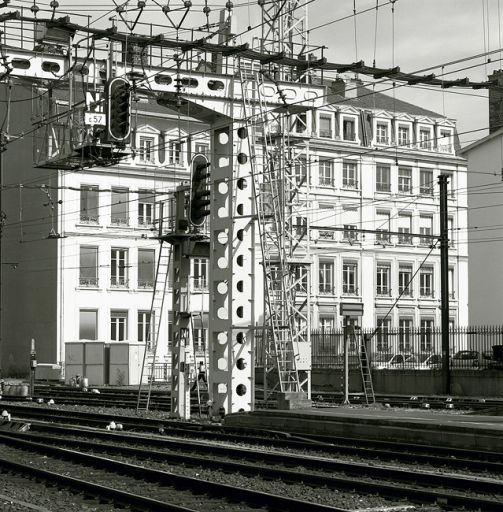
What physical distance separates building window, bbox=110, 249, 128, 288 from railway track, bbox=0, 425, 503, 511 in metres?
46.6

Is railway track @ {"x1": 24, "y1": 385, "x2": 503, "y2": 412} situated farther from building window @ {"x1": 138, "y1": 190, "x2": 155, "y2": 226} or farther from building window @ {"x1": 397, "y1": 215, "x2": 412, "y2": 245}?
building window @ {"x1": 397, "y1": 215, "x2": 412, "y2": 245}

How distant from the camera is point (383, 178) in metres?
81.6

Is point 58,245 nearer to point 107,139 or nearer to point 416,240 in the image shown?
point 416,240

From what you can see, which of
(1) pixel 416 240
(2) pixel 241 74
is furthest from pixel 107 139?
(1) pixel 416 240

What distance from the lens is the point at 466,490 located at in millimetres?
14953

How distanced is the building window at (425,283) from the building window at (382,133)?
31.7 ft

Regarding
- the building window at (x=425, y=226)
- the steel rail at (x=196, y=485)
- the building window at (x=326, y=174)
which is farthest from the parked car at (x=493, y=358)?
the building window at (x=425, y=226)

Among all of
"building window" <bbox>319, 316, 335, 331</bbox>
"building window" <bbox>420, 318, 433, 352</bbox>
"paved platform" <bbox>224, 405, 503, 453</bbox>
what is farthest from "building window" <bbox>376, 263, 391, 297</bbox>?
"paved platform" <bbox>224, 405, 503, 453</bbox>

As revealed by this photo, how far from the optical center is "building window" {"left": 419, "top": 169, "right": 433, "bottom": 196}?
82.4 meters

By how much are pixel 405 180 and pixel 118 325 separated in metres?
24.1

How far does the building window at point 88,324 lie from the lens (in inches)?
2756

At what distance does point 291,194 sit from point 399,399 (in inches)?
321

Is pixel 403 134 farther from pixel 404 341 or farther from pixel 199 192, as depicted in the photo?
pixel 199 192

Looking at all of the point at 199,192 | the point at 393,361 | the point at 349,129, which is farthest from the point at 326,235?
the point at 199,192
